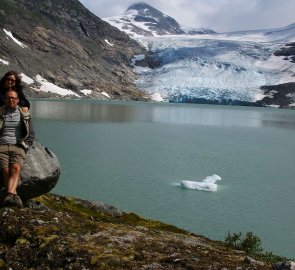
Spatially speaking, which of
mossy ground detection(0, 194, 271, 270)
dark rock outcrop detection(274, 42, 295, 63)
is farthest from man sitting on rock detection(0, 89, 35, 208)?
dark rock outcrop detection(274, 42, 295, 63)

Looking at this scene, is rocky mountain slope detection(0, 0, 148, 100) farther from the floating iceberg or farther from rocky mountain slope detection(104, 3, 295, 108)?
the floating iceberg

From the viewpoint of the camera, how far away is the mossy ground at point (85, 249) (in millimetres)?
5191

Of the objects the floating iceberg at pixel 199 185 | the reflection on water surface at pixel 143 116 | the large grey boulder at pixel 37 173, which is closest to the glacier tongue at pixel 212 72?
the reflection on water surface at pixel 143 116

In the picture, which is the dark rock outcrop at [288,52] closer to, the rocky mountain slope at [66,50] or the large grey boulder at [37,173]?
the rocky mountain slope at [66,50]

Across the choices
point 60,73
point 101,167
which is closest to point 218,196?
point 101,167

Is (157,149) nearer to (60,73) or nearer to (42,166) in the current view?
(42,166)

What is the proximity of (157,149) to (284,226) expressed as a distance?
21302mm

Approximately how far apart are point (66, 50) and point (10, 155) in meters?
150

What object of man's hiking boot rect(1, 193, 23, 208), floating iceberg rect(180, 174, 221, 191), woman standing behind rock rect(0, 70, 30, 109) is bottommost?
floating iceberg rect(180, 174, 221, 191)

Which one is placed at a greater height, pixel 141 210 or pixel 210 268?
pixel 210 268

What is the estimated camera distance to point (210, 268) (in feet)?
17.2

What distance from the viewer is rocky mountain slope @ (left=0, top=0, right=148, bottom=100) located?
132250 millimetres

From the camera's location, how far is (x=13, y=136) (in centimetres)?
785

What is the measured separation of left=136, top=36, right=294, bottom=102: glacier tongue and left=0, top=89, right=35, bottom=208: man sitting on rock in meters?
140
